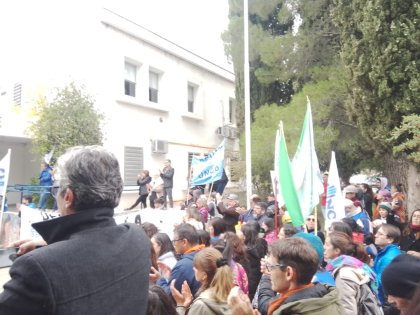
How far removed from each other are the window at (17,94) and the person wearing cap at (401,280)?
20.5m

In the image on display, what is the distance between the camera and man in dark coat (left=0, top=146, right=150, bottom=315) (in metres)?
1.65

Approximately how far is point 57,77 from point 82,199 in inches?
727

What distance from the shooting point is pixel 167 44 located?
2144 centimetres

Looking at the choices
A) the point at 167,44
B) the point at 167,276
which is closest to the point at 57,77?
the point at 167,44

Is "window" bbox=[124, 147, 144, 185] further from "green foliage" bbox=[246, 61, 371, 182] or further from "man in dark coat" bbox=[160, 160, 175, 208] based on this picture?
"green foliage" bbox=[246, 61, 371, 182]

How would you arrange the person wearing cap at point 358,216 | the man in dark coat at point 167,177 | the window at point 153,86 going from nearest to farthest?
1. the person wearing cap at point 358,216
2. the man in dark coat at point 167,177
3. the window at point 153,86

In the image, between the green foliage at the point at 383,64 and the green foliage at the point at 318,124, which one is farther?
the green foliage at the point at 318,124

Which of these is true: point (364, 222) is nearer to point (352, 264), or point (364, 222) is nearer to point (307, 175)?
point (307, 175)

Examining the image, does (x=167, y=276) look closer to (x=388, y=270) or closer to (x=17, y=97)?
(x=388, y=270)

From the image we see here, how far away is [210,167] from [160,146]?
9012mm

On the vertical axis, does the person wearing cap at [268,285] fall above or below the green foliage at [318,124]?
below

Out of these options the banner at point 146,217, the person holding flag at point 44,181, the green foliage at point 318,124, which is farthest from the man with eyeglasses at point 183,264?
the person holding flag at point 44,181

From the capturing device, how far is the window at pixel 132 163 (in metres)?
19.0

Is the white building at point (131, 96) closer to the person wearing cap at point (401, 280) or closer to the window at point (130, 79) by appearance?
the window at point (130, 79)
